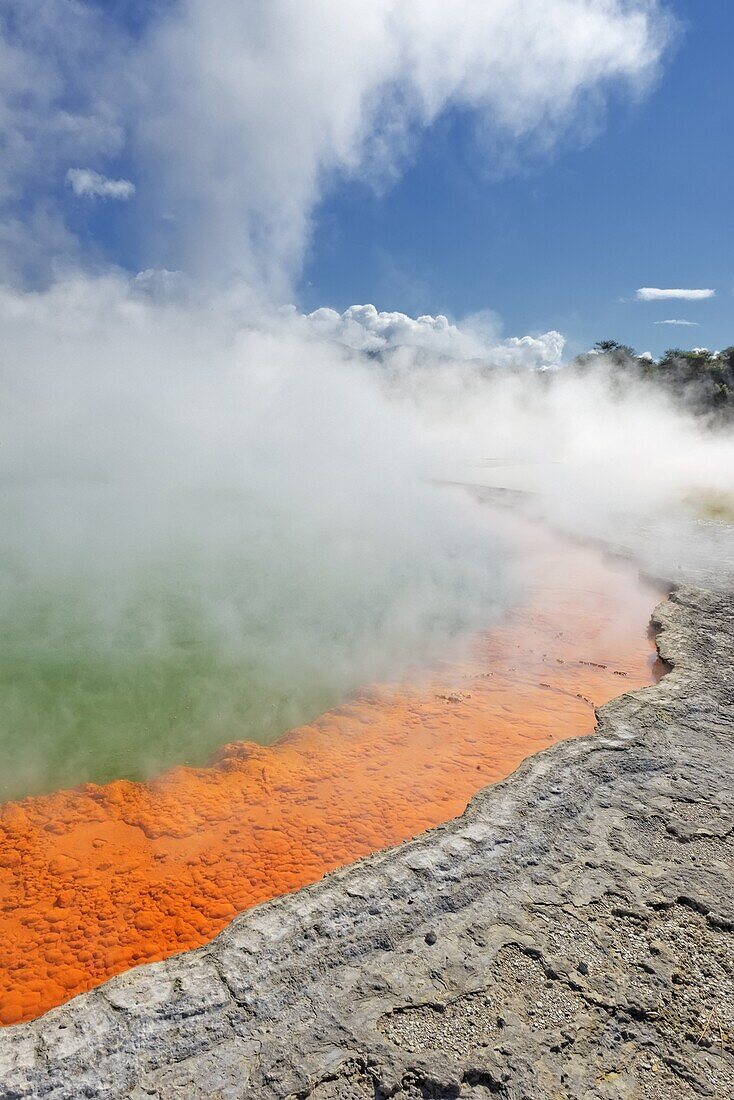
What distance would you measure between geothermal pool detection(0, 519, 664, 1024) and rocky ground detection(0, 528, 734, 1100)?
903mm

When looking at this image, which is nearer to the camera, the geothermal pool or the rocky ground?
the rocky ground

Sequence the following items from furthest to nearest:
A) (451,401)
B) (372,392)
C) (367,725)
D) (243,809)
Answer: (451,401), (372,392), (367,725), (243,809)

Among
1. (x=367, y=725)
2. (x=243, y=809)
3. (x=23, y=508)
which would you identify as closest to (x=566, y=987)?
(x=243, y=809)

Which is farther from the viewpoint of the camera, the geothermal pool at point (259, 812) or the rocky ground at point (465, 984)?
the geothermal pool at point (259, 812)

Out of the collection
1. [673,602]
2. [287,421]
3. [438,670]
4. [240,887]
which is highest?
[287,421]

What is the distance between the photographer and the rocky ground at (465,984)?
1792 millimetres

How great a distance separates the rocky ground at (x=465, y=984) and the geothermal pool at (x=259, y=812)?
90 centimetres

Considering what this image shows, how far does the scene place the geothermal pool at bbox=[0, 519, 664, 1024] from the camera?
302 cm

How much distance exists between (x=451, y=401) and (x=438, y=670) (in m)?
36.2

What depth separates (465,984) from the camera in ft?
6.71

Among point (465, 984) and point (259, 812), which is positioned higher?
point (465, 984)

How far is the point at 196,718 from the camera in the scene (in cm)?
504

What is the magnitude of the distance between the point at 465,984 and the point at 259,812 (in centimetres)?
211

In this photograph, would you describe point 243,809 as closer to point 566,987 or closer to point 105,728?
point 105,728
